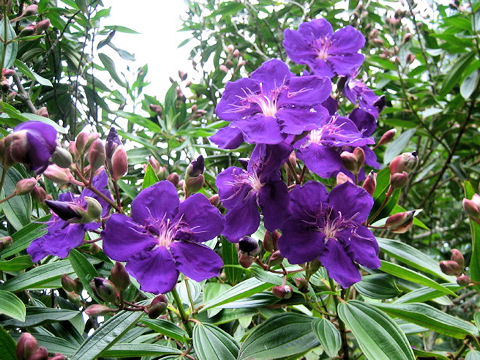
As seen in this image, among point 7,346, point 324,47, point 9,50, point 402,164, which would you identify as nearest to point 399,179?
point 402,164

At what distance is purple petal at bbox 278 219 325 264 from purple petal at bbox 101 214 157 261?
0.90 ft

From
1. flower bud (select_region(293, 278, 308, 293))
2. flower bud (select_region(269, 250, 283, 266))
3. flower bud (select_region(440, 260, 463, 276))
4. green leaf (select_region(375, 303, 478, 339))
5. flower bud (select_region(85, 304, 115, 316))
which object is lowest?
green leaf (select_region(375, 303, 478, 339))

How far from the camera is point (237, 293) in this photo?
103 centimetres

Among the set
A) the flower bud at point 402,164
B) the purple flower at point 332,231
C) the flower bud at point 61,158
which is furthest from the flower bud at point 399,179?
the flower bud at point 61,158

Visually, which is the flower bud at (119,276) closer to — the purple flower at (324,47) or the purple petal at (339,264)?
the purple petal at (339,264)

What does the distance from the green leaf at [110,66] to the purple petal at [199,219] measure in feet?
4.50

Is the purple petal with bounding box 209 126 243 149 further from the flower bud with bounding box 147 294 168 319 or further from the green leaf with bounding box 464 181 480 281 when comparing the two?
the green leaf with bounding box 464 181 480 281

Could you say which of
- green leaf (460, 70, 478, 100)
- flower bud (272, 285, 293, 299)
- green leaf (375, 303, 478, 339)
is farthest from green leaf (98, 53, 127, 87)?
green leaf (460, 70, 478, 100)

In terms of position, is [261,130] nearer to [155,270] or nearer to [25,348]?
[155,270]

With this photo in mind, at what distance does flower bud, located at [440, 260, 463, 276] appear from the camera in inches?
44.6

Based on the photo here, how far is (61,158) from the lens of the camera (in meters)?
0.89

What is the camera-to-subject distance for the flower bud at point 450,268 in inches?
44.6

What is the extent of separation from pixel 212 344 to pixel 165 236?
26 centimetres

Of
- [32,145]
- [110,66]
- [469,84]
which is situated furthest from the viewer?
[469,84]
